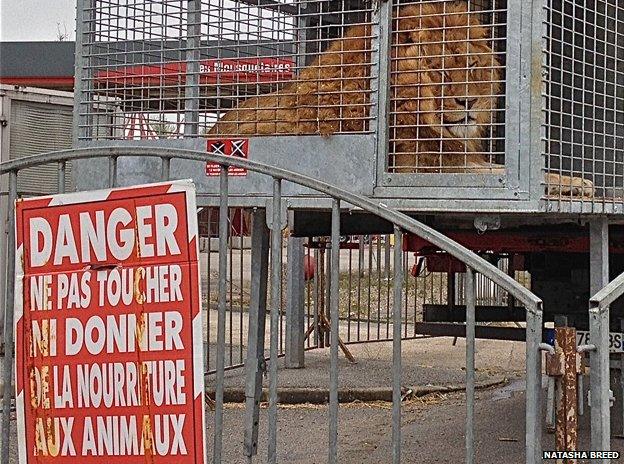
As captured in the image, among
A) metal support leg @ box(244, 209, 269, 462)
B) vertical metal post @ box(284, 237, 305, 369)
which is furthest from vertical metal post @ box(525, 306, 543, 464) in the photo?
vertical metal post @ box(284, 237, 305, 369)

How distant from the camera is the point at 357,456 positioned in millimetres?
6938

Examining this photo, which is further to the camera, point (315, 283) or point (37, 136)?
point (37, 136)

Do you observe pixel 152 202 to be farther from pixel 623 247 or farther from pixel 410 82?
pixel 623 247

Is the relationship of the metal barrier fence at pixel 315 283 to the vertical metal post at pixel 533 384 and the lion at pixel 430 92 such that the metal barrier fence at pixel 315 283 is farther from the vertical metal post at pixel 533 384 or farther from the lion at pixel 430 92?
the vertical metal post at pixel 533 384

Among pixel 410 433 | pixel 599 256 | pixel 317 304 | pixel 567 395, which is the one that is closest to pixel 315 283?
pixel 317 304

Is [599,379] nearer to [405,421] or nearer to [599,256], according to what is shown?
[599,256]

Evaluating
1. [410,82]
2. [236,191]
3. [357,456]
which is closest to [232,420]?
[357,456]

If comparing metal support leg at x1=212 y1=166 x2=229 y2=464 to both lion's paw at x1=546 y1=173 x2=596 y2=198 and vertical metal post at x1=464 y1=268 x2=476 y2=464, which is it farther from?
lion's paw at x1=546 y1=173 x2=596 y2=198

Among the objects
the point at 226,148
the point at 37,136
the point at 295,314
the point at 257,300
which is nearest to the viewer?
the point at 226,148

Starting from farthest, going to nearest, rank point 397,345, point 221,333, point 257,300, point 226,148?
point 257,300
point 226,148
point 221,333
point 397,345

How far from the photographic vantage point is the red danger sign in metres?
3.77

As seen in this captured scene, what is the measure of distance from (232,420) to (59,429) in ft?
13.7

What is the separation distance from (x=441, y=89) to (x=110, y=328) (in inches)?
82.7

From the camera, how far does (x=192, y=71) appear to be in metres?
5.64
